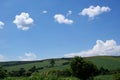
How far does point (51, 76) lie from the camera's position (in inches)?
1416

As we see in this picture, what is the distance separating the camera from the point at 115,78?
79625 millimetres

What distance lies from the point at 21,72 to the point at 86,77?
170ft

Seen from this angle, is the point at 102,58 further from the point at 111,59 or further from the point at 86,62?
the point at 86,62

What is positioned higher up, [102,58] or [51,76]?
[102,58]

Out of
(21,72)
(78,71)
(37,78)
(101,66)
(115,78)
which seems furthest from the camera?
(21,72)

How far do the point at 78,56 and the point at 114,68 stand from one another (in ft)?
101

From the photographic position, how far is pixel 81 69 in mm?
106500

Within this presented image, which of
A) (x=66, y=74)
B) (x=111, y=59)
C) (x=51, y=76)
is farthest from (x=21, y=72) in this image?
(x=51, y=76)

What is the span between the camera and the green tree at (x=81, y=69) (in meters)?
106

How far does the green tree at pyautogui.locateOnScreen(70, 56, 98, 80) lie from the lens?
106 metres

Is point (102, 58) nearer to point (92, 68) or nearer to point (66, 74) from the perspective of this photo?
point (66, 74)

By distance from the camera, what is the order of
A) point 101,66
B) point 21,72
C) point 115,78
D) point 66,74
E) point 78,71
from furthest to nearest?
point 21,72 → point 101,66 → point 66,74 → point 78,71 → point 115,78

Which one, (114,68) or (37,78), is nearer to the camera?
(37,78)

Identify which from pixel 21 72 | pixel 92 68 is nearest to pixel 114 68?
pixel 92 68
